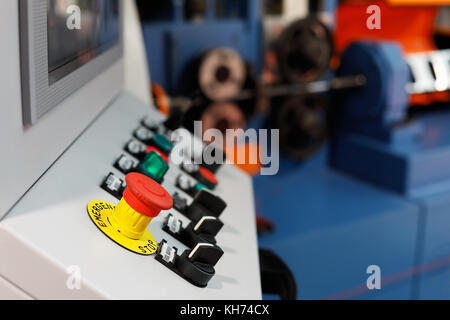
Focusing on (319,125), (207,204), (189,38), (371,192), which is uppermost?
(189,38)

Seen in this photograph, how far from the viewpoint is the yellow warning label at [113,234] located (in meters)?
0.47

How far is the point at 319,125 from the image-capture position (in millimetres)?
2066

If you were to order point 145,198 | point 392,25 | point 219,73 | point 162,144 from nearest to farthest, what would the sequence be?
point 145,198, point 162,144, point 219,73, point 392,25

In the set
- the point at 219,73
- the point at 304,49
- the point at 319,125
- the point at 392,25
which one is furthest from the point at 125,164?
the point at 392,25

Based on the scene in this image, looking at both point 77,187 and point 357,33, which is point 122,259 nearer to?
point 77,187

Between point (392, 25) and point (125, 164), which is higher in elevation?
point (392, 25)

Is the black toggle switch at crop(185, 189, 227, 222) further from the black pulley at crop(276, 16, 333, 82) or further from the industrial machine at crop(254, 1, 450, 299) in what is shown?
the black pulley at crop(276, 16, 333, 82)

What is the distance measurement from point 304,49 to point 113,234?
154cm

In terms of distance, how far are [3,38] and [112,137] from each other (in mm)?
305

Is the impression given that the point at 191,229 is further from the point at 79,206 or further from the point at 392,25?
the point at 392,25

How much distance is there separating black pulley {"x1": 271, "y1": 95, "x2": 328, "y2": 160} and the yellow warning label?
1.54 meters

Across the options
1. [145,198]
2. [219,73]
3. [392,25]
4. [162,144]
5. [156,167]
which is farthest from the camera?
[392,25]

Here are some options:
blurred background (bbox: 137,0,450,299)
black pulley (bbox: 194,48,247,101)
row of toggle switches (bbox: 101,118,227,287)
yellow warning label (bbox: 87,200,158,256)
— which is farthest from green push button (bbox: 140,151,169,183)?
black pulley (bbox: 194,48,247,101)
